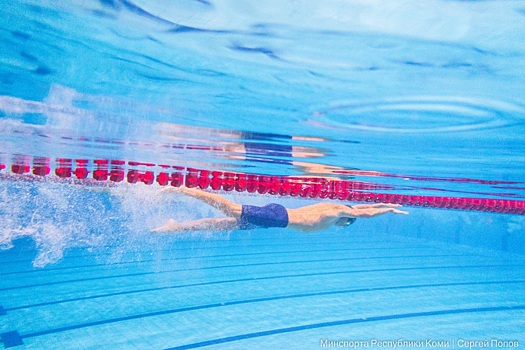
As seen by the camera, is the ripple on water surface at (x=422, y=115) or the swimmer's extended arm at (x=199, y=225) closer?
the ripple on water surface at (x=422, y=115)

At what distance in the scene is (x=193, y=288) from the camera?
29.9 feet

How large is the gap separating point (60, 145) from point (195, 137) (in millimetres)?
3006

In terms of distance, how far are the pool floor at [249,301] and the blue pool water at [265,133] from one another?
0.06 m

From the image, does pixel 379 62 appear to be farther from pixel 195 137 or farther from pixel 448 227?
pixel 448 227

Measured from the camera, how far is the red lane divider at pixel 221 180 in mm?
8703

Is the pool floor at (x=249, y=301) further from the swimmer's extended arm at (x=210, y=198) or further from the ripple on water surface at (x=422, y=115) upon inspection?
the ripple on water surface at (x=422, y=115)

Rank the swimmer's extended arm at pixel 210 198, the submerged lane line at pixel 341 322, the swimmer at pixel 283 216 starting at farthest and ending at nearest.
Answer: the swimmer at pixel 283 216 < the swimmer's extended arm at pixel 210 198 < the submerged lane line at pixel 341 322

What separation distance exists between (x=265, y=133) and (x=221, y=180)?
12.9 ft

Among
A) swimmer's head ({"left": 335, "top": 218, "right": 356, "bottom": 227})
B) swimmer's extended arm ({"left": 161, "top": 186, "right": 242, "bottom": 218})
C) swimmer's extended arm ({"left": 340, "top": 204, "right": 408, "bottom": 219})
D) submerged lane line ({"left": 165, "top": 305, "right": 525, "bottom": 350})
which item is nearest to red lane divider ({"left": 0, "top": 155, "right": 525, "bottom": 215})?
swimmer's extended arm ({"left": 161, "top": 186, "right": 242, "bottom": 218})

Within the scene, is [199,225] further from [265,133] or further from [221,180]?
[221,180]

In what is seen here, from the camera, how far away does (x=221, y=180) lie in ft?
29.9

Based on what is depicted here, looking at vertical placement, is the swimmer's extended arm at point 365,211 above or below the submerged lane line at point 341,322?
above

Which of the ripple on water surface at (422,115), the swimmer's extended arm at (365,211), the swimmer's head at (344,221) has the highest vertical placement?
the ripple on water surface at (422,115)

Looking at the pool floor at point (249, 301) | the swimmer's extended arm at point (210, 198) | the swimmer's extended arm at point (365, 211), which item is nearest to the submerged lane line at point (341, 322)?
the pool floor at point (249, 301)
